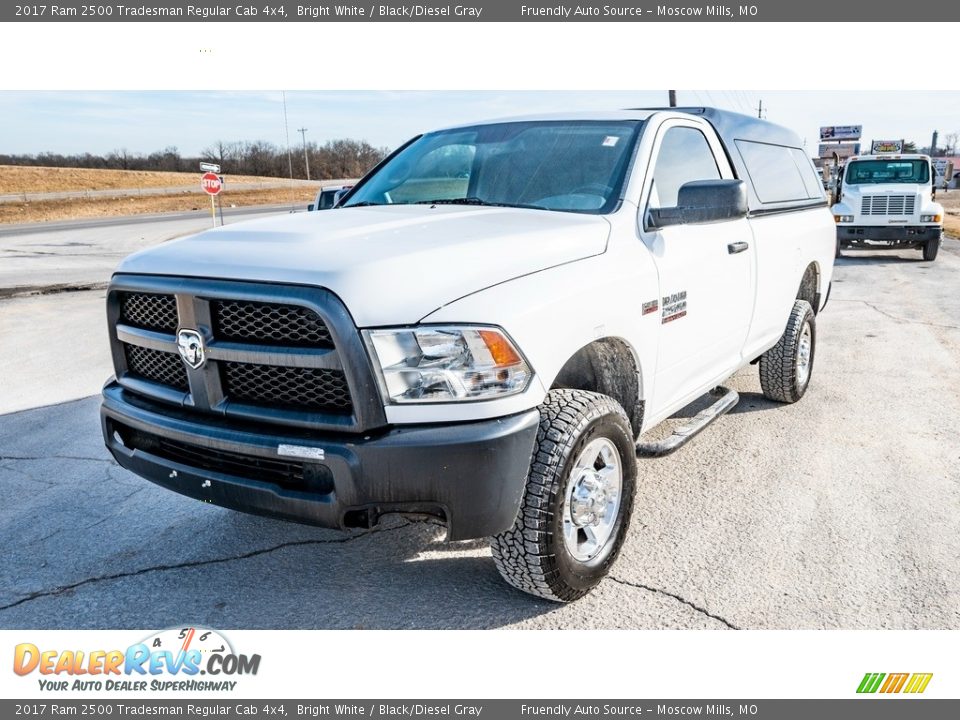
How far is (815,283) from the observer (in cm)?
603

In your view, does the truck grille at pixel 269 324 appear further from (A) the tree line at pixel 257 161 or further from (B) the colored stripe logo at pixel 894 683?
(A) the tree line at pixel 257 161

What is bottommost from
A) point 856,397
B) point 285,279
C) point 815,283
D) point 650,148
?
point 856,397

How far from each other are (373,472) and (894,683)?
6.31ft

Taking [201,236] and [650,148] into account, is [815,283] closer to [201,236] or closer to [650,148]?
[650,148]

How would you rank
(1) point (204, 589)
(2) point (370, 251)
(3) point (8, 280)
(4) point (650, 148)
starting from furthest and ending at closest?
(3) point (8, 280), (4) point (650, 148), (1) point (204, 589), (2) point (370, 251)

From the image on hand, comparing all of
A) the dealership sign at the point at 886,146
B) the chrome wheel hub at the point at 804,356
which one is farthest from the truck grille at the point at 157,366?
the dealership sign at the point at 886,146

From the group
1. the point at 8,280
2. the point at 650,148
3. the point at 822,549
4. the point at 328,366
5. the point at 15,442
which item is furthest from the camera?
the point at 8,280

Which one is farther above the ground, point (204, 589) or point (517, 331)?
point (517, 331)

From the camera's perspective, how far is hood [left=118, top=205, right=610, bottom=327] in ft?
8.28

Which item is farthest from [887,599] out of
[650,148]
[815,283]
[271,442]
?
[815,283]

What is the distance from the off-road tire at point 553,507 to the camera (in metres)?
2.75

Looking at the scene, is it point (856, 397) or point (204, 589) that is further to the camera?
point (856, 397)

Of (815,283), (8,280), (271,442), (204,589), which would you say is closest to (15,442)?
(204,589)

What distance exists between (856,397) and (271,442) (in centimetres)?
484
